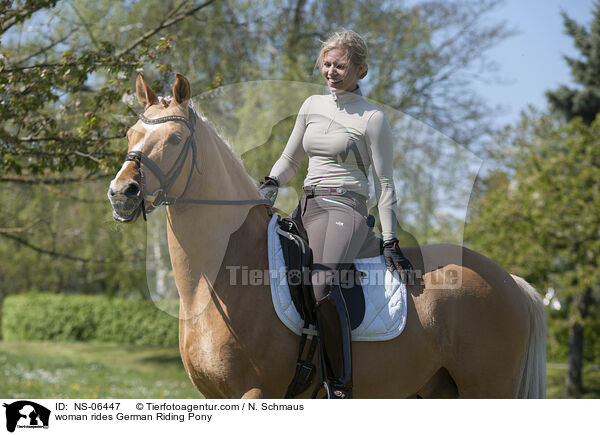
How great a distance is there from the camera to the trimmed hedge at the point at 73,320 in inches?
780

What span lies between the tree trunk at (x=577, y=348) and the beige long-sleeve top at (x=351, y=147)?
11.3 metres

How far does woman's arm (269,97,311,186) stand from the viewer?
348cm

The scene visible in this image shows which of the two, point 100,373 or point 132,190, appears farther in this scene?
point 100,373

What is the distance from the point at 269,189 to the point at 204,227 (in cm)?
56

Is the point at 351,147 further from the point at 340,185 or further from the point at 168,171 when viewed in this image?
the point at 168,171

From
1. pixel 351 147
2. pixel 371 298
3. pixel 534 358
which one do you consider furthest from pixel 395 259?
pixel 534 358

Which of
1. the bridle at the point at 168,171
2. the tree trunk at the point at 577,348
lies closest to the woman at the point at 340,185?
the bridle at the point at 168,171

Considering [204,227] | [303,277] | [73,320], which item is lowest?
[73,320]

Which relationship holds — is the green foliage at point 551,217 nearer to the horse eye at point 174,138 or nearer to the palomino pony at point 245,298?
the palomino pony at point 245,298

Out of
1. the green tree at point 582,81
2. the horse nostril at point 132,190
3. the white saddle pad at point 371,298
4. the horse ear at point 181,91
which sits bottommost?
the white saddle pad at point 371,298

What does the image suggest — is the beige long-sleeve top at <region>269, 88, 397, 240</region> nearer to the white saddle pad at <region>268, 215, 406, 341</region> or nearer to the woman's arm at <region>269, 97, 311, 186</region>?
the woman's arm at <region>269, 97, 311, 186</region>

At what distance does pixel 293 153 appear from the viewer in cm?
352

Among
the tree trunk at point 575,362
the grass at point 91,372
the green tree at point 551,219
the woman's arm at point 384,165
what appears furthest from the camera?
the tree trunk at point 575,362
